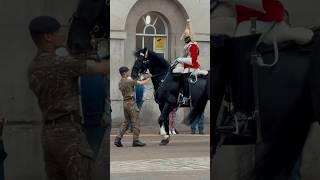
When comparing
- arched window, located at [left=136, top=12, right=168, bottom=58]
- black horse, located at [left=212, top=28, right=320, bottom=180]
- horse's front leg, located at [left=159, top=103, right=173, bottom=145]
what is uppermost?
arched window, located at [left=136, top=12, right=168, bottom=58]

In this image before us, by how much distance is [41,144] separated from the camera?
4.47m

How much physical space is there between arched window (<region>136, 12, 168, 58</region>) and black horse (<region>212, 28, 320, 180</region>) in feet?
51.0

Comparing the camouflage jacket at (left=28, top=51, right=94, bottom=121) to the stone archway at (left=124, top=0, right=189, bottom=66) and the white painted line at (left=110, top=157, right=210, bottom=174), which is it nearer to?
the white painted line at (left=110, top=157, right=210, bottom=174)

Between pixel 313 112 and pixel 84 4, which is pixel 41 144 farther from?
pixel 313 112

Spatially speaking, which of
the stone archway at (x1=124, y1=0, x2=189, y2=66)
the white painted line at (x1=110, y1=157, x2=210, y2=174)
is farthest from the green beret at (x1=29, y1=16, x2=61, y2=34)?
the stone archway at (x1=124, y1=0, x2=189, y2=66)

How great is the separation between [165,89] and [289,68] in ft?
28.3

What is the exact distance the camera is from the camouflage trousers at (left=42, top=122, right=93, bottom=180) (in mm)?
4461

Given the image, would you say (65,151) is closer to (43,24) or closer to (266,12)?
(43,24)

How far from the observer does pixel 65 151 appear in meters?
4.48

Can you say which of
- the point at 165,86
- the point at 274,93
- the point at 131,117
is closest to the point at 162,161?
the point at 131,117

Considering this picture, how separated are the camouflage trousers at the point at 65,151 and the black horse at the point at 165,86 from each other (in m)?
8.35

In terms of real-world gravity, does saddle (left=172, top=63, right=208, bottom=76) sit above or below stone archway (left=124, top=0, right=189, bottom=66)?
below

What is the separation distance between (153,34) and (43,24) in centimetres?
1601

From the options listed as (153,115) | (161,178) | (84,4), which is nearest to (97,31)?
(84,4)
